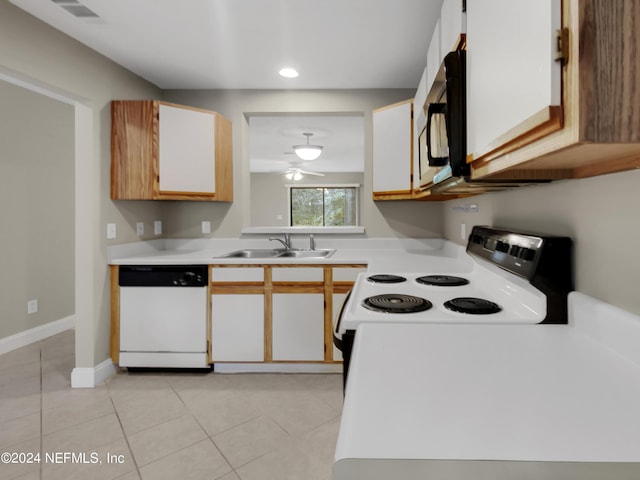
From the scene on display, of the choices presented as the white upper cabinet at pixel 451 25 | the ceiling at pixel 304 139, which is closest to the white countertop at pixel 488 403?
the white upper cabinet at pixel 451 25

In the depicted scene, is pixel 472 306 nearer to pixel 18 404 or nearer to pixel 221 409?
pixel 221 409

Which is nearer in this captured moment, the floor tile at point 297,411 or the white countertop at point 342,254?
the floor tile at point 297,411

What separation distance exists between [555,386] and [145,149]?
284 cm

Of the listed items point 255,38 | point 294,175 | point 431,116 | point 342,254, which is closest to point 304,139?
point 294,175

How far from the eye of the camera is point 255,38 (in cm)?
230

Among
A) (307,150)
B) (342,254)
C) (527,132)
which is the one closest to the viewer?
(527,132)

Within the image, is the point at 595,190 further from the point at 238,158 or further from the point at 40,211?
the point at 40,211

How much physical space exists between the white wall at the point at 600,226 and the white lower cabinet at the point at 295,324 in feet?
5.33

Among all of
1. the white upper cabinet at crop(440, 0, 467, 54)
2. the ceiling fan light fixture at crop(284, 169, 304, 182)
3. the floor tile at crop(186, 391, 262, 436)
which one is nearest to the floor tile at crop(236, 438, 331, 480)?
the floor tile at crop(186, 391, 262, 436)

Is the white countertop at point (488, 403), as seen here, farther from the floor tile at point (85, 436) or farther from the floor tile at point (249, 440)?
the floor tile at point (85, 436)

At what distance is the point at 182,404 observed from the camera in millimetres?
2219

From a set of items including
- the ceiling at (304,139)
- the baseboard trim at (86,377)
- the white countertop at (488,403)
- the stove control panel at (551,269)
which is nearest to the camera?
the white countertop at (488,403)

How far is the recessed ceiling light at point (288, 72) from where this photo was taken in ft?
9.04

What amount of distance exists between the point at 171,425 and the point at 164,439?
0.42 ft
